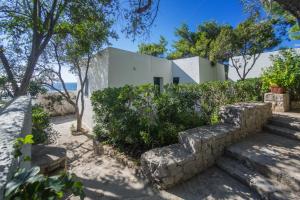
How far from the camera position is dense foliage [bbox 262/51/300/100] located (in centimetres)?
623

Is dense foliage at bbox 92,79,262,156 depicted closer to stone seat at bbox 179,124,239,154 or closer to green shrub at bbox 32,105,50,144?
stone seat at bbox 179,124,239,154

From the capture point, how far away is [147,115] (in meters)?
4.61

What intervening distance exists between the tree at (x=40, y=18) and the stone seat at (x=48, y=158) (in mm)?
2136

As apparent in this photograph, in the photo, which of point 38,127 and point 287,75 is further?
point 287,75

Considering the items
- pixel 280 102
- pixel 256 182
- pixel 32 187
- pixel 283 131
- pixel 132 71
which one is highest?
pixel 132 71

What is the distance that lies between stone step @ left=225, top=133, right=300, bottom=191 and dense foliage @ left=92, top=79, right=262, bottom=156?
138cm

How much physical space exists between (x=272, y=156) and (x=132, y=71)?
7840 millimetres

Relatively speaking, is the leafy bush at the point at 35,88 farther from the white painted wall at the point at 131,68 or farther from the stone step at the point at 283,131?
the stone step at the point at 283,131

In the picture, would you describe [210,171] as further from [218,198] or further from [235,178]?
[218,198]

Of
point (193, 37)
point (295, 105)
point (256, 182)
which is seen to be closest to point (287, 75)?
A: point (295, 105)

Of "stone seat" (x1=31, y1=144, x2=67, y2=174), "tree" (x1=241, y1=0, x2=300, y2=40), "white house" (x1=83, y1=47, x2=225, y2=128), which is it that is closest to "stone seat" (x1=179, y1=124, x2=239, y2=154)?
"stone seat" (x1=31, y1=144, x2=67, y2=174)

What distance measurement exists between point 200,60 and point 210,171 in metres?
11.7

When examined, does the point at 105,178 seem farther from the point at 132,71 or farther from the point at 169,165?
the point at 132,71

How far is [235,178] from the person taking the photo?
3.48 meters
